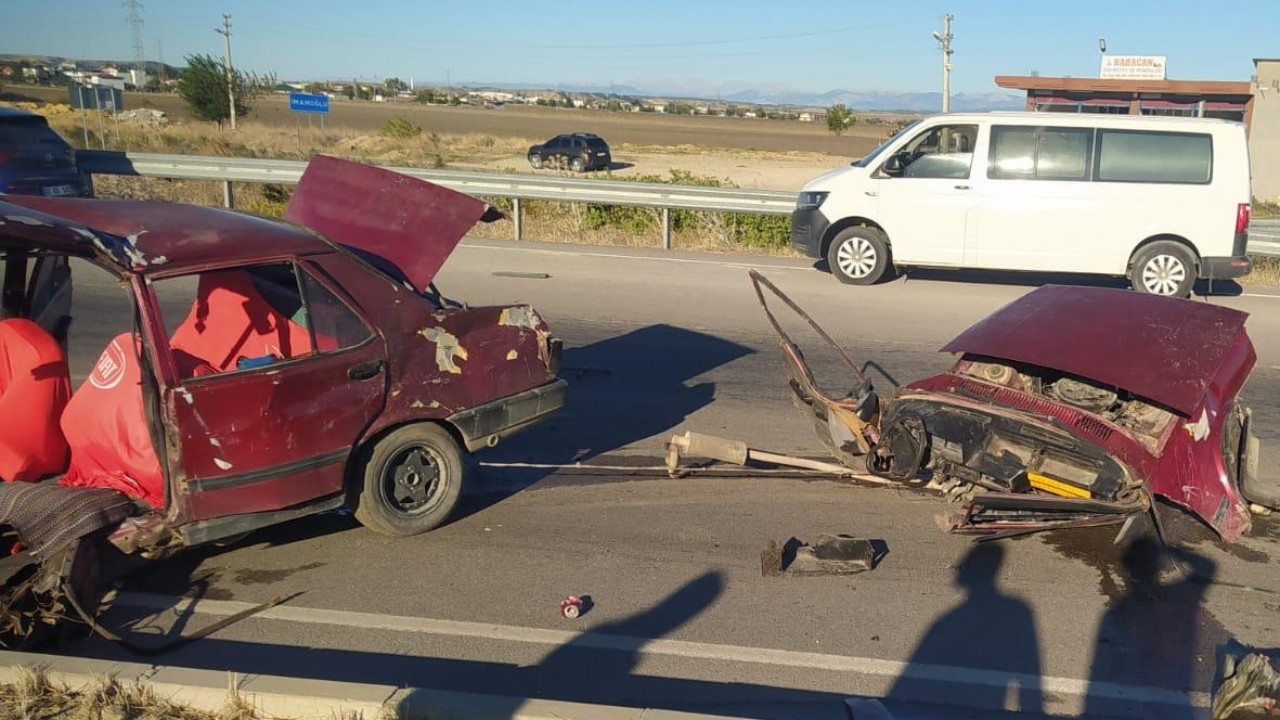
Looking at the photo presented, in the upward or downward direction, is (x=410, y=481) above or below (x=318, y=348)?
below

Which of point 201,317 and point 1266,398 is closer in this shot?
point 201,317

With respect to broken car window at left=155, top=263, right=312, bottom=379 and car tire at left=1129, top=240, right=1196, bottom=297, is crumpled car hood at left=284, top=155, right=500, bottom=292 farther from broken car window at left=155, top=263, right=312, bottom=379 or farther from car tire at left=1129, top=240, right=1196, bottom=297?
car tire at left=1129, top=240, right=1196, bottom=297

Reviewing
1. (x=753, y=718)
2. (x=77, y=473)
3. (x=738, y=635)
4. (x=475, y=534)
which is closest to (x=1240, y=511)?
(x=738, y=635)

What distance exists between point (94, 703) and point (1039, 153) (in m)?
12.0

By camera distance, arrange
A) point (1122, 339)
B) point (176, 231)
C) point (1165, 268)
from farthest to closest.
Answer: point (1165, 268) < point (1122, 339) < point (176, 231)

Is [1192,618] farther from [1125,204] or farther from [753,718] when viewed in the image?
[1125,204]

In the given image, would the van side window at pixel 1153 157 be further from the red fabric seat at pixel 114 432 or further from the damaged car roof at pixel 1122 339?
the red fabric seat at pixel 114 432

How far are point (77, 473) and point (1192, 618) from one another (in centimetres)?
530

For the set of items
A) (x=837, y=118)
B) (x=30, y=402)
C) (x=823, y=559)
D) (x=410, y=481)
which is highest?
(x=837, y=118)

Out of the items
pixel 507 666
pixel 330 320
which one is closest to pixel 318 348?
pixel 330 320

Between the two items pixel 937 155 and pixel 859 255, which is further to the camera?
pixel 859 255

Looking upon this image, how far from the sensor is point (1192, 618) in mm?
4910

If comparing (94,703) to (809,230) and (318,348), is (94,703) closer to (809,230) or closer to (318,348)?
(318,348)

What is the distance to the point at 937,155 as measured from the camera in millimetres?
13211
